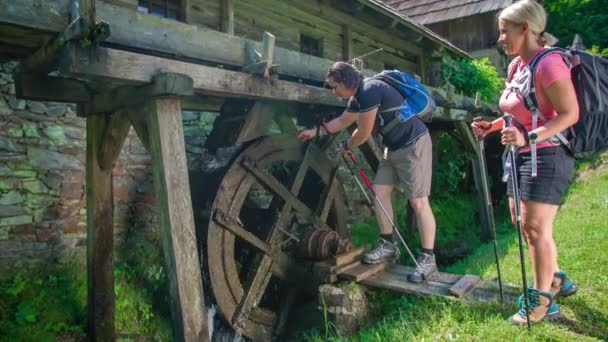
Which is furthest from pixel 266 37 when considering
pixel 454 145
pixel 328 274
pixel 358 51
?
pixel 454 145

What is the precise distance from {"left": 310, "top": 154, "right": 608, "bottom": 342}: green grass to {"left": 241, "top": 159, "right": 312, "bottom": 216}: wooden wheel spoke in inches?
49.6

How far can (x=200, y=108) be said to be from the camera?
4148 mm

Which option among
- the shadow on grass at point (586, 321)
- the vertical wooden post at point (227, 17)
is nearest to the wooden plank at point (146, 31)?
the shadow on grass at point (586, 321)

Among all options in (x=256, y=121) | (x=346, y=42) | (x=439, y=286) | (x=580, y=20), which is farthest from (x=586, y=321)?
(x=580, y=20)

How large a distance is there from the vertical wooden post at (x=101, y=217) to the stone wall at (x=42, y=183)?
1002 millimetres

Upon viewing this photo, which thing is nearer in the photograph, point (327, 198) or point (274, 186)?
point (274, 186)

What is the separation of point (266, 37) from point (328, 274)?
6.94 ft

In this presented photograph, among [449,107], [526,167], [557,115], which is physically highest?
[449,107]

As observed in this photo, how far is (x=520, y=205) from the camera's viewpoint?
2613mm

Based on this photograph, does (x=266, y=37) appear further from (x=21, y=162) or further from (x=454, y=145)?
(x=454, y=145)

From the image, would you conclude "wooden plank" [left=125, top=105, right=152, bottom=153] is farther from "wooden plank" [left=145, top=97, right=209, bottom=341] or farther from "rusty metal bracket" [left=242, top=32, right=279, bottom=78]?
"rusty metal bracket" [left=242, top=32, right=279, bottom=78]

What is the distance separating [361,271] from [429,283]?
1.96 feet

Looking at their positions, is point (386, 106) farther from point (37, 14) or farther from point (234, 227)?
point (37, 14)

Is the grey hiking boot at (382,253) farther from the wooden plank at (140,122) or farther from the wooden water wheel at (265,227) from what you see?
the wooden plank at (140,122)
